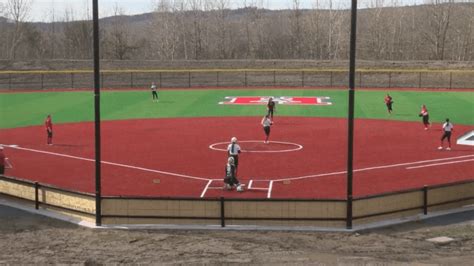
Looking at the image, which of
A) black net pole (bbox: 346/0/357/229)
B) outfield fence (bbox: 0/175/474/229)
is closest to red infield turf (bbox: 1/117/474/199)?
outfield fence (bbox: 0/175/474/229)

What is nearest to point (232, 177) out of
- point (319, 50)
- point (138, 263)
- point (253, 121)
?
point (138, 263)

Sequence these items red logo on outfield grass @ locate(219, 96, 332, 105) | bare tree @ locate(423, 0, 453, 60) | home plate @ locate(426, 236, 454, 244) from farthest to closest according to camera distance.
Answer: bare tree @ locate(423, 0, 453, 60) → red logo on outfield grass @ locate(219, 96, 332, 105) → home plate @ locate(426, 236, 454, 244)

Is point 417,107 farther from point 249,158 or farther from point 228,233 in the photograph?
point 228,233

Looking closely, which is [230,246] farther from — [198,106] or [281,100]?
[281,100]

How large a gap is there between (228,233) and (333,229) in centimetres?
284

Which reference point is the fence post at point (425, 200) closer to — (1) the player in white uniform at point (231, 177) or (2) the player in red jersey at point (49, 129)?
(1) the player in white uniform at point (231, 177)

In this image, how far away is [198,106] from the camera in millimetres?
51188

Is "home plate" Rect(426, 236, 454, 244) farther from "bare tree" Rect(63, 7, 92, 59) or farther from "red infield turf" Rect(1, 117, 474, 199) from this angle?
"bare tree" Rect(63, 7, 92, 59)

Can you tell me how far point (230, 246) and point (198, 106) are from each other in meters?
37.0

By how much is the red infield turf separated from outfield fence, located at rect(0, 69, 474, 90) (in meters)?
30.6

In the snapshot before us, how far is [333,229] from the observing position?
16453mm

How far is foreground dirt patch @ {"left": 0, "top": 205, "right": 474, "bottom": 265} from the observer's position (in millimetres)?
13414

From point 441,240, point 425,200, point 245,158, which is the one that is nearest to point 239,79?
point 245,158

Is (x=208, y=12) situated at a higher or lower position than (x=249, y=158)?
higher
